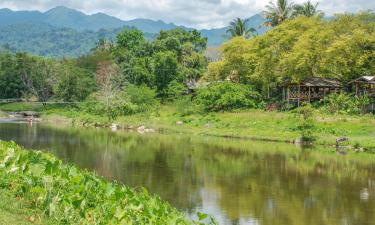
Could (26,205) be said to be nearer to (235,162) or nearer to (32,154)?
(32,154)

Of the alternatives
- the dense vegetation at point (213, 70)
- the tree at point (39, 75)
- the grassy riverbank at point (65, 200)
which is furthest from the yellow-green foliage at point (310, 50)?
the grassy riverbank at point (65, 200)

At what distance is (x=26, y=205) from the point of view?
10.8 m

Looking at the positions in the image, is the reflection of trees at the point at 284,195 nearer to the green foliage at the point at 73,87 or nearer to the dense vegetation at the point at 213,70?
the dense vegetation at the point at 213,70

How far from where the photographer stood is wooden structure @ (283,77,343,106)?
5366cm

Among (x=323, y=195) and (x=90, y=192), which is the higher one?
(x=90, y=192)

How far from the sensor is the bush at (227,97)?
182ft

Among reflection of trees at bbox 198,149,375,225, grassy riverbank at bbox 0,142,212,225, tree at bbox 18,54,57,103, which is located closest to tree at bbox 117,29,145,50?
tree at bbox 18,54,57,103

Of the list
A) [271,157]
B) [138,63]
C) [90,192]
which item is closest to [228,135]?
[271,157]

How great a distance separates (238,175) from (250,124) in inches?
845

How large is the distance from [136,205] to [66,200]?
160 cm

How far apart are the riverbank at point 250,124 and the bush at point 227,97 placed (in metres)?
1.89

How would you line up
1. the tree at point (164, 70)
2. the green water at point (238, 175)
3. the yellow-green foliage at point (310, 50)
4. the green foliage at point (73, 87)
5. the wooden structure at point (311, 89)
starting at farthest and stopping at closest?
1. the green foliage at point (73, 87)
2. the tree at point (164, 70)
3. the wooden structure at point (311, 89)
4. the yellow-green foliage at point (310, 50)
5. the green water at point (238, 175)

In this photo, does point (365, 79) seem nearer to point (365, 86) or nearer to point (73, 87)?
point (365, 86)

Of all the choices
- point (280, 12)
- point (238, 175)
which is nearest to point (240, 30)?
point (280, 12)
